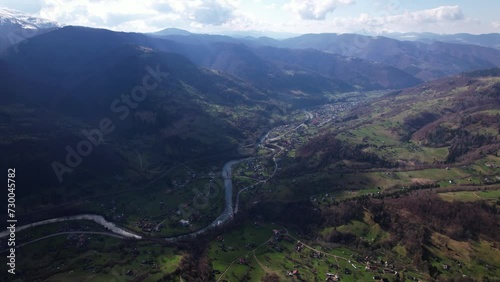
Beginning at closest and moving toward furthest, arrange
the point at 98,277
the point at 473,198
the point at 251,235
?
the point at 98,277 → the point at 251,235 → the point at 473,198

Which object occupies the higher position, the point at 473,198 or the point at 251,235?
the point at 473,198

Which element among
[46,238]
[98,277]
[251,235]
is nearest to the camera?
[98,277]

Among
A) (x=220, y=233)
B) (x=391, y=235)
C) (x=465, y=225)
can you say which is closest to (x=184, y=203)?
(x=220, y=233)

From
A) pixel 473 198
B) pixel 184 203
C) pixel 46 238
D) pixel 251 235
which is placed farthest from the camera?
pixel 184 203

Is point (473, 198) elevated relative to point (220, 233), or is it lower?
elevated

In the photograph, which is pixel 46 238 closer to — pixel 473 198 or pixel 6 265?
pixel 6 265

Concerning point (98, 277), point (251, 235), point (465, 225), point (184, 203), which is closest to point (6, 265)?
point (98, 277)

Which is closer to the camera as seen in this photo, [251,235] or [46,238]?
[46,238]

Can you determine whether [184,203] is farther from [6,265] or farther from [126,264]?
[6,265]

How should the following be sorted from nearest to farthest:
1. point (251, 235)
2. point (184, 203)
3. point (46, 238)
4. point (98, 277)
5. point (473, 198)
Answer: point (98, 277) → point (46, 238) → point (251, 235) → point (473, 198) → point (184, 203)
